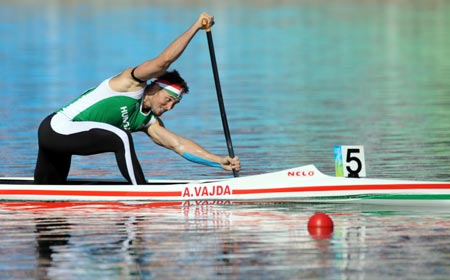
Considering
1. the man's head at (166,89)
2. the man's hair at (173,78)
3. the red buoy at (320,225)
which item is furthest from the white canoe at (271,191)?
the red buoy at (320,225)

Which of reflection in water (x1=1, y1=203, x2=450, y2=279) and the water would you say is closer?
reflection in water (x1=1, y1=203, x2=450, y2=279)

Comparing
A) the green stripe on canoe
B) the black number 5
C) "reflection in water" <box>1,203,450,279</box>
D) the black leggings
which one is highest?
the black leggings

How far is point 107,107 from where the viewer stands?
16125 mm

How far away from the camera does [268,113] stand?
2677 cm

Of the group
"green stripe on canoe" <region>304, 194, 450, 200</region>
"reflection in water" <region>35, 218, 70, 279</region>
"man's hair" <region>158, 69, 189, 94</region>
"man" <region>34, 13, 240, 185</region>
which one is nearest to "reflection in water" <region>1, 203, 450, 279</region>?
"reflection in water" <region>35, 218, 70, 279</region>

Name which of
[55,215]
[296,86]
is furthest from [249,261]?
[296,86]

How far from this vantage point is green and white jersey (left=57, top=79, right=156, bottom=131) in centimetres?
1605

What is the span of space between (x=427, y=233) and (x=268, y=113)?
1313cm

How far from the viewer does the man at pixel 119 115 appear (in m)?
16.0

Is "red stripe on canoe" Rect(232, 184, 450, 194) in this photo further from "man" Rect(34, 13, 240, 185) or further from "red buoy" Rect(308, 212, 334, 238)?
"red buoy" Rect(308, 212, 334, 238)

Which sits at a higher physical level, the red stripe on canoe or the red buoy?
the red stripe on canoe

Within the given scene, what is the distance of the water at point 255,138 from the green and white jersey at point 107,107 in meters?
1.02

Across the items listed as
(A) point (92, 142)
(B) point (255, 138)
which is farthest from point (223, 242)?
(B) point (255, 138)

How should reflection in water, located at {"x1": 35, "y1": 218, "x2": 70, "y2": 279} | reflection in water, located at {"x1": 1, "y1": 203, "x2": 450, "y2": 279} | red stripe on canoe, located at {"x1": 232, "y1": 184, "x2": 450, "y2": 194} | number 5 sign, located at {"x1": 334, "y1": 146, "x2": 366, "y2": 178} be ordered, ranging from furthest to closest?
number 5 sign, located at {"x1": 334, "y1": 146, "x2": 366, "y2": 178}
red stripe on canoe, located at {"x1": 232, "y1": 184, "x2": 450, "y2": 194}
reflection in water, located at {"x1": 35, "y1": 218, "x2": 70, "y2": 279}
reflection in water, located at {"x1": 1, "y1": 203, "x2": 450, "y2": 279}
